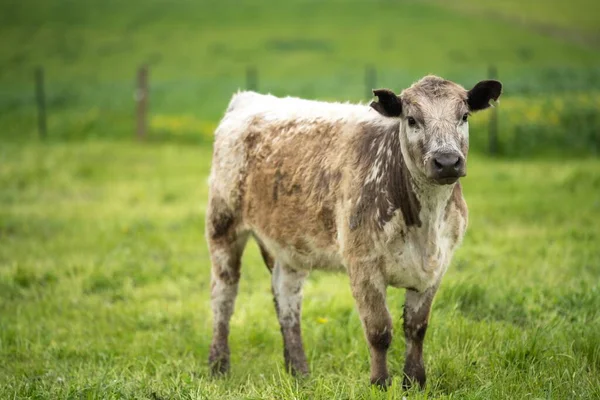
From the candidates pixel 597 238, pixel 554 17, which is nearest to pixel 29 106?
pixel 597 238

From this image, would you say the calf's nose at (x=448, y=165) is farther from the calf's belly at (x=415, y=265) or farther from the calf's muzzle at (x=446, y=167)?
the calf's belly at (x=415, y=265)

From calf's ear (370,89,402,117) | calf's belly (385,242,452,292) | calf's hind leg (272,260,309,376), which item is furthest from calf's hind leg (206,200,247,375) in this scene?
calf's ear (370,89,402,117)

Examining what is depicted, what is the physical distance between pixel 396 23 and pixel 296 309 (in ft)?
135

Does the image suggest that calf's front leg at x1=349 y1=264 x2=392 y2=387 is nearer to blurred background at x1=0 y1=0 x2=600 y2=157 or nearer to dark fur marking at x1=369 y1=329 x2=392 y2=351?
dark fur marking at x1=369 y1=329 x2=392 y2=351

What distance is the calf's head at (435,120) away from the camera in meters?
4.44

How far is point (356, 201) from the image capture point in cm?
502

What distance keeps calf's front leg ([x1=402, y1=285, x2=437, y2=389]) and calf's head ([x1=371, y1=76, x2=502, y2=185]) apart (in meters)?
0.93

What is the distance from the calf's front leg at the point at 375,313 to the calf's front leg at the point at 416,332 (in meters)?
0.24

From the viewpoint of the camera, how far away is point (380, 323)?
496 centimetres

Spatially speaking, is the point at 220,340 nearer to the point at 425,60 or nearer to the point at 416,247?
the point at 416,247

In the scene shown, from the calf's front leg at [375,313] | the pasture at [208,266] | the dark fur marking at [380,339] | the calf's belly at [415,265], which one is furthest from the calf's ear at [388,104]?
the pasture at [208,266]

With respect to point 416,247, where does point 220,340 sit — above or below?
below

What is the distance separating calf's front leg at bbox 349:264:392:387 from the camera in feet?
16.1

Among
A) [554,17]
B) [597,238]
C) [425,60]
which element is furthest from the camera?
[554,17]
